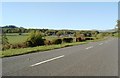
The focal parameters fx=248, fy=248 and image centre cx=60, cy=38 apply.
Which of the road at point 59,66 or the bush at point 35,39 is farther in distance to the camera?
the bush at point 35,39

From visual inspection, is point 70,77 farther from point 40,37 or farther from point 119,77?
point 40,37

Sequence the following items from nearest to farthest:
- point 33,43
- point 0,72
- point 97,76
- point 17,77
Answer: point 17,77
point 97,76
point 0,72
point 33,43

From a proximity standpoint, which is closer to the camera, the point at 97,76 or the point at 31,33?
the point at 97,76

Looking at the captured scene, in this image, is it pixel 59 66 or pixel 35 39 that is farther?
pixel 35 39

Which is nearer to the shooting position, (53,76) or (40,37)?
(53,76)

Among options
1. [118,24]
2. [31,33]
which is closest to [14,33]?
[31,33]

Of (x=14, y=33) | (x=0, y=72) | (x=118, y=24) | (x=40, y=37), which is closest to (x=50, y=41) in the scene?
(x=40, y=37)

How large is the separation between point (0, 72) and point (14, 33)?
83.6m

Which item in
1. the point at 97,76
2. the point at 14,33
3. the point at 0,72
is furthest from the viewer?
the point at 14,33

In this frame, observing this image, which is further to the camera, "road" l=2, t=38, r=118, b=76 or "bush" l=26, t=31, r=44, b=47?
"bush" l=26, t=31, r=44, b=47

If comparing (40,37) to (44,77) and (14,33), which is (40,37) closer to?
(44,77)

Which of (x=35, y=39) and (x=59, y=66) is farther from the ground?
(x=35, y=39)

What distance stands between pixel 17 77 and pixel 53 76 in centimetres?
116

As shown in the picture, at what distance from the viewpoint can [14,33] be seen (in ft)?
299
